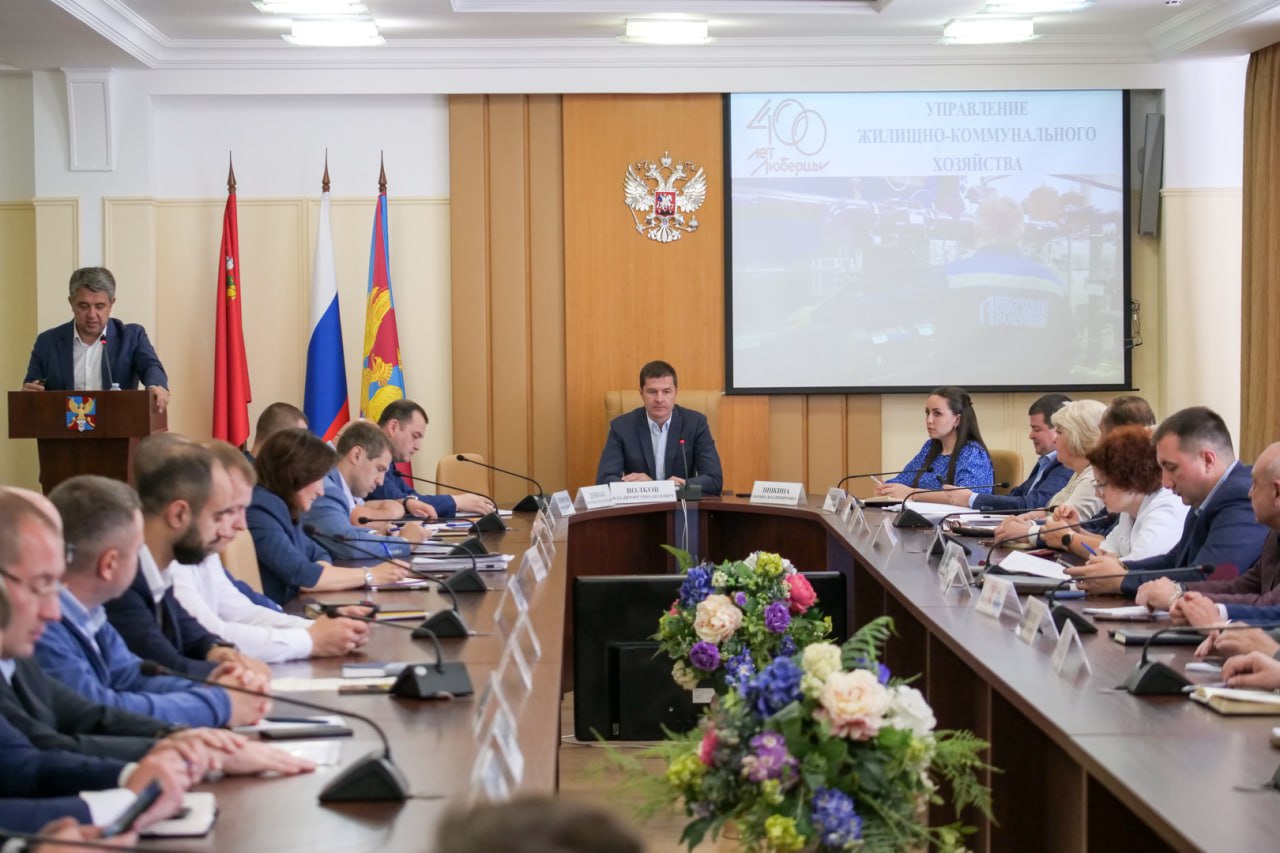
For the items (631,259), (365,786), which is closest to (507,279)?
(631,259)

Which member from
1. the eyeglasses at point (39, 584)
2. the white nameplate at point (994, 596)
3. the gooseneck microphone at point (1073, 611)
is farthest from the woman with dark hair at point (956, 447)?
the eyeglasses at point (39, 584)

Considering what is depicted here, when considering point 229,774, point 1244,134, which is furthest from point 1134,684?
point 1244,134

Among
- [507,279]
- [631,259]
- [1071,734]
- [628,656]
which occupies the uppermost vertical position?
Answer: [631,259]

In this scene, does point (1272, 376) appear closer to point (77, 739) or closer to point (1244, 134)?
point (1244, 134)

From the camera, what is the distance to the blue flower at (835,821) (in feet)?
5.82

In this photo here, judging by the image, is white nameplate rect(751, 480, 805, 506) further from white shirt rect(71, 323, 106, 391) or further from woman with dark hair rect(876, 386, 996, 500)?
white shirt rect(71, 323, 106, 391)

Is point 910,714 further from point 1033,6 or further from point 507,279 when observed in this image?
point 507,279

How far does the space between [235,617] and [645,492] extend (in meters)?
3.21

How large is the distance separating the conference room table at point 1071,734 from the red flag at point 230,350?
12.0ft

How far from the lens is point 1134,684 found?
2543 millimetres

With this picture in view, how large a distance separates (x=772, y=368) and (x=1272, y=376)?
8.24 ft

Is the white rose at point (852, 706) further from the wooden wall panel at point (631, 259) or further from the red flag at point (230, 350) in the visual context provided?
the red flag at point (230, 350)

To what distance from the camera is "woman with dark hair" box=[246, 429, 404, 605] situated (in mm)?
3844

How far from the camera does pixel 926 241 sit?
25.4ft
